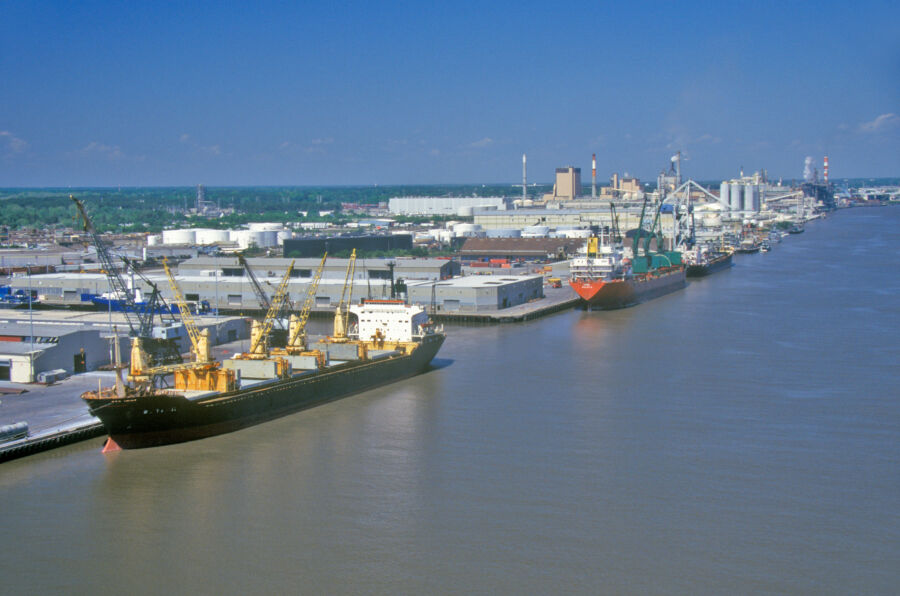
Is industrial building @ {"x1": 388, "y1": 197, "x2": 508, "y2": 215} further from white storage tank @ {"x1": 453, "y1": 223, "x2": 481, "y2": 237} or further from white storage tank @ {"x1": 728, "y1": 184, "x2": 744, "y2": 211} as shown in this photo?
white storage tank @ {"x1": 453, "y1": 223, "x2": 481, "y2": 237}

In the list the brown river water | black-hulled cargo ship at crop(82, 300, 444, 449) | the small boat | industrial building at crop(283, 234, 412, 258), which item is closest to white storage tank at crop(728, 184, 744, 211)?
the small boat

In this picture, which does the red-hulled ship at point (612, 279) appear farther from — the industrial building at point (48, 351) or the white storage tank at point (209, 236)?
the white storage tank at point (209, 236)

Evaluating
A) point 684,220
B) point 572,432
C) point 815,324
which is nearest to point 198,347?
point 572,432

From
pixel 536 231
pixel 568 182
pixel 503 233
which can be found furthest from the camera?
pixel 568 182

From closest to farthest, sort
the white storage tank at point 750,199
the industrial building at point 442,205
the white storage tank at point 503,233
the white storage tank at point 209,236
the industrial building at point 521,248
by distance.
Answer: the industrial building at point 521,248 → the white storage tank at point 209,236 → the white storage tank at point 503,233 → the industrial building at point 442,205 → the white storage tank at point 750,199

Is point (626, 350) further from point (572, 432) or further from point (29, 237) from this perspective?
point (29, 237)

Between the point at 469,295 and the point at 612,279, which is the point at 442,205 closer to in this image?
the point at 612,279

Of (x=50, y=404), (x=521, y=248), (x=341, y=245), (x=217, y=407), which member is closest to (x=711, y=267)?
(x=521, y=248)

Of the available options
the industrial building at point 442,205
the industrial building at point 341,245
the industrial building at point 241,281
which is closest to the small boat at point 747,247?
the industrial building at point 341,245
